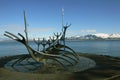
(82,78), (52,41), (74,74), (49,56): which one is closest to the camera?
(82,78)

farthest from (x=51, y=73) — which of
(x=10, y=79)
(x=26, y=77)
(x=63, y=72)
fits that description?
(x=10, y=79)

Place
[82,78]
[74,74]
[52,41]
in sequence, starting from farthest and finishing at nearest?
[52,41]
[74,74]
[82,78]

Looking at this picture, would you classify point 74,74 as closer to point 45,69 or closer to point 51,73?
point 51,73

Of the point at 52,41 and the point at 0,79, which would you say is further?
the point at 52,41

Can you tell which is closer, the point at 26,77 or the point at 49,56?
the point at 26,77

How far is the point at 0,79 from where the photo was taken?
17812 millimetres

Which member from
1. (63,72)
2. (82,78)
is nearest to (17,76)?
(63,72)

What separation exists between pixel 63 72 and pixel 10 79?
5127mm

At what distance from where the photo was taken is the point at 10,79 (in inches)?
699

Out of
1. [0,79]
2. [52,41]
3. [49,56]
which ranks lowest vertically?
[0,79]

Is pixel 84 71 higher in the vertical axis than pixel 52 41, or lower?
lower

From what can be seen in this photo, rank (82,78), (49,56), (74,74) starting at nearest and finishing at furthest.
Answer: (82,78) → (74,74) → (49,56)

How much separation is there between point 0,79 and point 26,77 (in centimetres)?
232

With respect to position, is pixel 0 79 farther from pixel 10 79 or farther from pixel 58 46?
pixel 58 46
